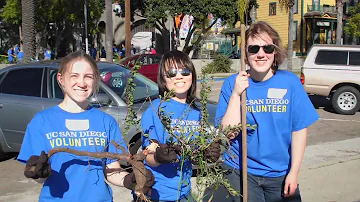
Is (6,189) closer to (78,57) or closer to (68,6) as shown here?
(78,57)

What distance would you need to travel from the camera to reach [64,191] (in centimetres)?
241

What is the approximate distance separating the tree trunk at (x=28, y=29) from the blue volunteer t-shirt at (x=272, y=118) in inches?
667

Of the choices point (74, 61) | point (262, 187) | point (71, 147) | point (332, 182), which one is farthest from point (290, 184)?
point (332, 182)

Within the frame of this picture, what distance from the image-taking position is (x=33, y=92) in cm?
640

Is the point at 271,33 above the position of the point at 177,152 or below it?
above

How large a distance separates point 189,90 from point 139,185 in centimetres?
92

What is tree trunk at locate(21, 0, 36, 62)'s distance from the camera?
59.6ft

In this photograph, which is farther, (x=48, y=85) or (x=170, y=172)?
(x=48, y=85)

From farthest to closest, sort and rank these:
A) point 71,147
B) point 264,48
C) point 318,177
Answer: point 318,177 → point 264,48 → point 71,147

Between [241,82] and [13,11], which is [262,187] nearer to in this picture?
[241,82]

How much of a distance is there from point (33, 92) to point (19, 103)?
269mm

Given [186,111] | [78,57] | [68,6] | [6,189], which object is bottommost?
[6,189]

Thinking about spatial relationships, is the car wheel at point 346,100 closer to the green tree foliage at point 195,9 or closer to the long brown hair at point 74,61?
the long brown hair at point 74,61

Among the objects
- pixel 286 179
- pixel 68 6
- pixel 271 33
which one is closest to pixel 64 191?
pixel 286 179
